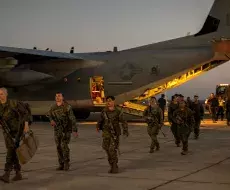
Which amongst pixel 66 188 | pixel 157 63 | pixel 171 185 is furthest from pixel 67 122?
pixel 157 63

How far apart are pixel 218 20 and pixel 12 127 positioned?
17.5 m

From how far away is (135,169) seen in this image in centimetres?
980

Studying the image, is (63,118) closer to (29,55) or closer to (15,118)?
(15,118)

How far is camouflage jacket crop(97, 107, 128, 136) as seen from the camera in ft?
31.6

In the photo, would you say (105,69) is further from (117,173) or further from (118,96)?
(117,173)

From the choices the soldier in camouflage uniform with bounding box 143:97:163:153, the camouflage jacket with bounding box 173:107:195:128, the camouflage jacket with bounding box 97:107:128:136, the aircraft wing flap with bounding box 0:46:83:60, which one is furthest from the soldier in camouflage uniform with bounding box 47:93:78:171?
the aircraft wing flap with bounding box 0:46:83:60

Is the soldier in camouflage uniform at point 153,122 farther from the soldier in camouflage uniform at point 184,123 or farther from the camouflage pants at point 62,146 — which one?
the camouflage pants at point 62,146

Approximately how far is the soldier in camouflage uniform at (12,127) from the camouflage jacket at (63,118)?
151cm

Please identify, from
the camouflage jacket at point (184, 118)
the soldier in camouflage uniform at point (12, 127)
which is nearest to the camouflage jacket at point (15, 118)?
the soldier in camouflage uniform at point (12, 127)

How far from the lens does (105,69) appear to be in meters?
24.4

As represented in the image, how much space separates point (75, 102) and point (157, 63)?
5299mm

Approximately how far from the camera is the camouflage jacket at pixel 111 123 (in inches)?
380

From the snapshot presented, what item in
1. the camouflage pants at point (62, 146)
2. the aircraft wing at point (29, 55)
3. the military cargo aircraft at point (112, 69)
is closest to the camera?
the camouflage pants at point (62, 146)

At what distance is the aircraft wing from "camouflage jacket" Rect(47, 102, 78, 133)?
13.4 m
